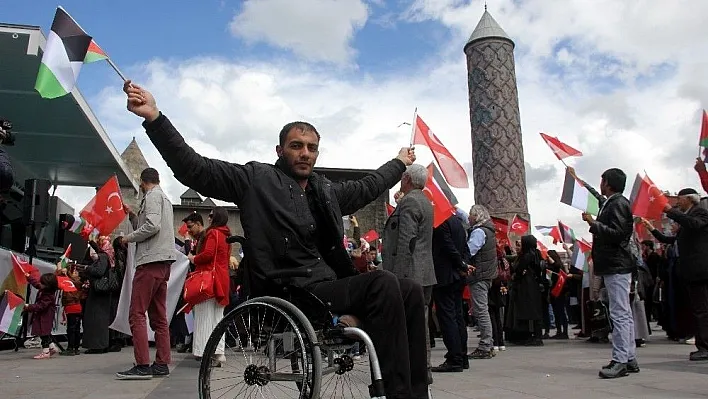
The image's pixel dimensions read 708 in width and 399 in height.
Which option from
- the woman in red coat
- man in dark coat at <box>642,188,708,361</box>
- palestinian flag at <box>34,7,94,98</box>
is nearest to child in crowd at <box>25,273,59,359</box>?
the woman in red coat

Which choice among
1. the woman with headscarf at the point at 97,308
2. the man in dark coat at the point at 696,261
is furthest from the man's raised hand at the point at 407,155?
the woman with headscarf at the point at 97,308

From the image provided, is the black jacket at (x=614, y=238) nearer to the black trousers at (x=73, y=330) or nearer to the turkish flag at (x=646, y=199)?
the turkish flag at (x=646, y=199)

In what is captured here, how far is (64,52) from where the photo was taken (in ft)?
12.7

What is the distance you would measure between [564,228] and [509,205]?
20055mm

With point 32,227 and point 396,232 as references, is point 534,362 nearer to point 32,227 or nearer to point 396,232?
point 396,232

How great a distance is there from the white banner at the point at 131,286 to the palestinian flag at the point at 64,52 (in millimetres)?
3551

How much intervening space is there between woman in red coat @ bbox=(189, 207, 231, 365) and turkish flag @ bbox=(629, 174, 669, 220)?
4.55 metres

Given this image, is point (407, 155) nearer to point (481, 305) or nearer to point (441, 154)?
point (441, 154)

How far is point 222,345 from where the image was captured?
3557 mm

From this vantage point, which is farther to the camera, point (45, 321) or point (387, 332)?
point (45, 321)

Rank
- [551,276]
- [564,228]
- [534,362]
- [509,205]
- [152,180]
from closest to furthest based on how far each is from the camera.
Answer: [152,180]
[534,362]
[551,276]
[564,228]
[509,205]

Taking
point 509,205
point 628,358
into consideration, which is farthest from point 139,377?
point 509,205

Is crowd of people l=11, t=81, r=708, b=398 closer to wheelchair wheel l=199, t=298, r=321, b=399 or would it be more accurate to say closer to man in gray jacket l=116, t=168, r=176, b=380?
man in gray jacket l=116, t=168, r=176, b=380

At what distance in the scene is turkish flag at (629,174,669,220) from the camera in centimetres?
756
